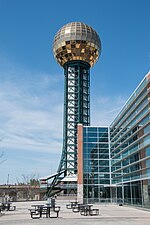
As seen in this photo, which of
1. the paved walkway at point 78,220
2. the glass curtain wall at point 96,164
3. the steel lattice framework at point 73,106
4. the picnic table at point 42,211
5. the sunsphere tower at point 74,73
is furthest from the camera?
the sunsphere tower at point 74,73

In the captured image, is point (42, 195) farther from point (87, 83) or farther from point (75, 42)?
point (75, 42)

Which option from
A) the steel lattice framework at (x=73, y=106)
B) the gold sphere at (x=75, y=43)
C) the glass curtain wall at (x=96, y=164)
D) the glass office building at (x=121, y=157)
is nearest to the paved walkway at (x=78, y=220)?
the glass office building at (x=121, y=157)

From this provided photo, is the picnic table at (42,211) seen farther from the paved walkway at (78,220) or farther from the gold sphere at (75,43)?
the gold sphere at (75,43)

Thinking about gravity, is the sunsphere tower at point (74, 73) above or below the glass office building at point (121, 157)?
above

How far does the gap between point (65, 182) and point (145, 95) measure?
145ft

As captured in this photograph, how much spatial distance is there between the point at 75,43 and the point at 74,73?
933 centimetres

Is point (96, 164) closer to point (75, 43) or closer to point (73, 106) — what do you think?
point (73, 106)

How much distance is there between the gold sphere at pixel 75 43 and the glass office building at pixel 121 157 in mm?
35800

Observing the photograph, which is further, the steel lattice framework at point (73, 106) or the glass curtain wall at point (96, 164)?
the steel lattice framework at point (73, 106)

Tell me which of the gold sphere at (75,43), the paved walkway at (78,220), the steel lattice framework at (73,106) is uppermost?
the gold sphere at (75,43)

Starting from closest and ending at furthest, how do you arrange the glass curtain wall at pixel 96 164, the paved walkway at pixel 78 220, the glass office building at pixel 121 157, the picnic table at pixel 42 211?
1. the paved walkway at pixel 78 220
2. the picnic table at pixel 42 211
3. the glass office building at pixel 121 157
4. the glass curtain wall at pixel 96 164

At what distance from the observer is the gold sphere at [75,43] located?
8812 centimetres

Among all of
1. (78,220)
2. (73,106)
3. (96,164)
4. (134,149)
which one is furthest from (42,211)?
(73,106)

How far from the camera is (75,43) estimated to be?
87.8 m
